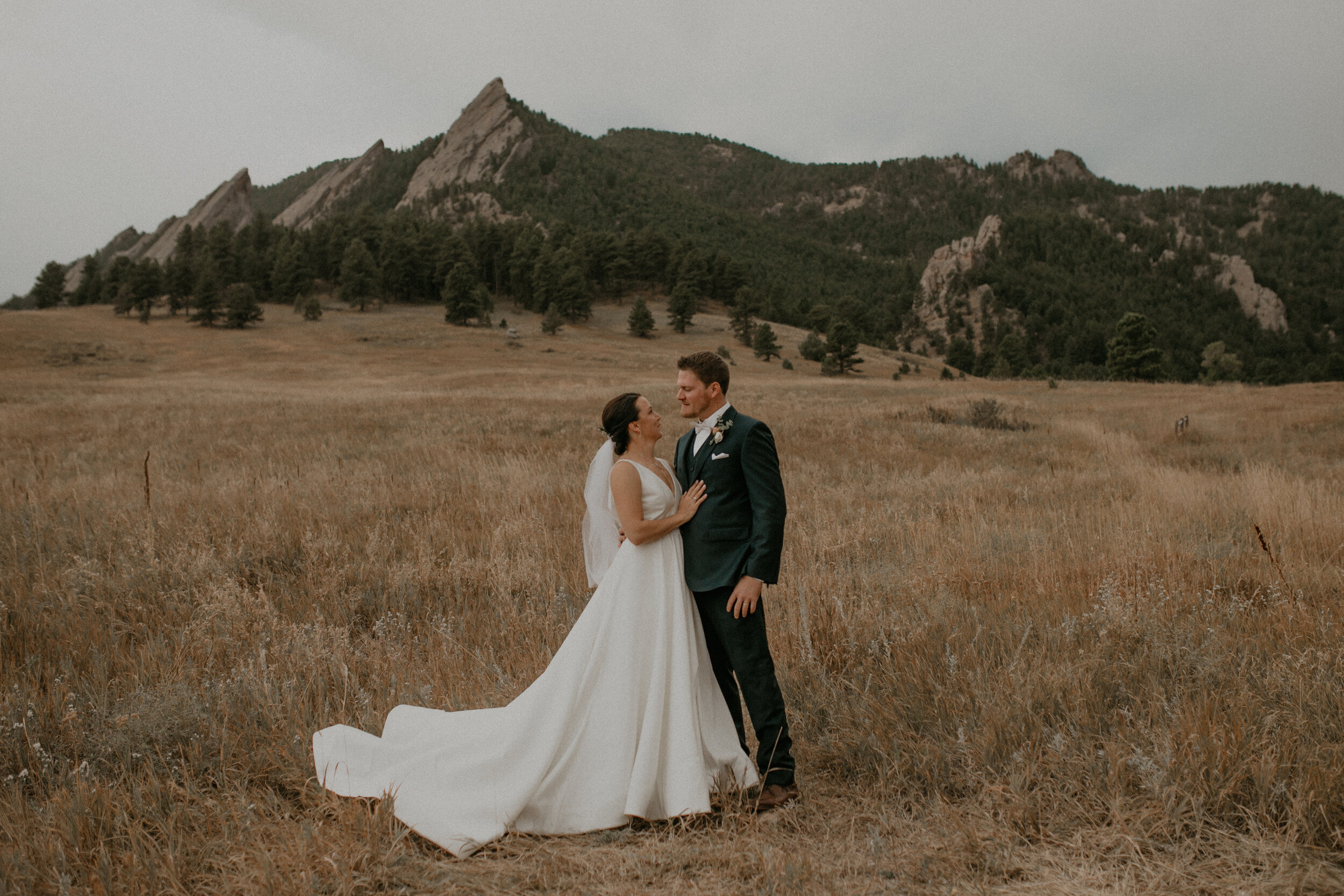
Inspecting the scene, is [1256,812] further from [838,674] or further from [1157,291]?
[1157,291]

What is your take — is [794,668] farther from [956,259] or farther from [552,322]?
[956,259]

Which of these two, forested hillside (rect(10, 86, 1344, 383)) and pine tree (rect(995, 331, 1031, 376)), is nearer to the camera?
forested hillside (rect(10, 86, 1344, 383))

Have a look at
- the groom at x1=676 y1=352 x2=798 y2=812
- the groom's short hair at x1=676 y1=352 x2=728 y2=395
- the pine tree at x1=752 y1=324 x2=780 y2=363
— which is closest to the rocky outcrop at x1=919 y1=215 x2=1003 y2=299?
the pine tree at x1=752 y1=324 x2=780 y2=363

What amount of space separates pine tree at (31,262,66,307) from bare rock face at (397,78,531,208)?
69697 mm

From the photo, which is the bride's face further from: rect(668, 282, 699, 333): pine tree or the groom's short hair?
rect(668, 282, 699, 333): pine tree

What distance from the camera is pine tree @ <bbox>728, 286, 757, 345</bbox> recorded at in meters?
76.2

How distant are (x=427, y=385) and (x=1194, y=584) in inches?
1544

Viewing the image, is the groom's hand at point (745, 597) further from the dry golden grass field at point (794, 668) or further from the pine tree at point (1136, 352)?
the pine tree at point (1136, 352)

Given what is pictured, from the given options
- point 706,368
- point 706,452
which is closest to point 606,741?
Result: point 706,452

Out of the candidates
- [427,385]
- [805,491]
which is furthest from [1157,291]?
[805,491]

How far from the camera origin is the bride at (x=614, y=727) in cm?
314

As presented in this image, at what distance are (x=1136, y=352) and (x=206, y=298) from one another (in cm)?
9326

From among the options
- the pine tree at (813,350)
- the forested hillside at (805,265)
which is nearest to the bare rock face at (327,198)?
the forested hillside at (805,265)

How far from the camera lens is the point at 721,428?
3258mm
